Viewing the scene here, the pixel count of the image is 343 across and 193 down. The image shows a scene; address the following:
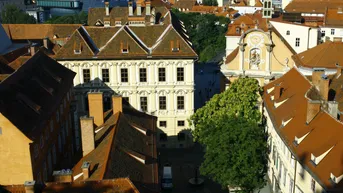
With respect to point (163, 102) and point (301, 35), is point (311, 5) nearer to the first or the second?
point (301, 35)

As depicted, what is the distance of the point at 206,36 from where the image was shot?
125m

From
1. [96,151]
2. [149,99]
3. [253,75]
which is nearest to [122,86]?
[149,99]

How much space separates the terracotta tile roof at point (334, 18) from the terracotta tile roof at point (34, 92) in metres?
62.8

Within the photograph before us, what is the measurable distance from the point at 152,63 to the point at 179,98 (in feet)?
17.8

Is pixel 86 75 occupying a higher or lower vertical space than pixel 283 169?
higher

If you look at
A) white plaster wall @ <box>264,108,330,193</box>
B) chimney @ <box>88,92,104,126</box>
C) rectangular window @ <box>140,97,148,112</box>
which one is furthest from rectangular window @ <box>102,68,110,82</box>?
white plaster wall @ <box>264,108,330,193</box>

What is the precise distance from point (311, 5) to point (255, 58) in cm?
7217

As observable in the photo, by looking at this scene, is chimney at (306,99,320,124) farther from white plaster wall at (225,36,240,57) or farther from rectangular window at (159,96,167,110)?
white plaster wall at (225,36,240,57)

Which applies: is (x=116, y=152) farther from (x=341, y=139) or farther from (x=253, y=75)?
(x=253, y=75)

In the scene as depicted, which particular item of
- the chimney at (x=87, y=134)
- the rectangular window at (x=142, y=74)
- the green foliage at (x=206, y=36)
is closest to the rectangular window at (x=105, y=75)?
the rectangular window at (x=142, y=74)

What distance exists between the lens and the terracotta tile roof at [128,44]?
54406 millimetres

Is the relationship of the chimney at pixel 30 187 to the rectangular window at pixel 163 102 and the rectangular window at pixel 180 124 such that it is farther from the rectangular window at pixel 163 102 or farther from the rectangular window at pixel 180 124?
the rectangular window at pixel 180 124

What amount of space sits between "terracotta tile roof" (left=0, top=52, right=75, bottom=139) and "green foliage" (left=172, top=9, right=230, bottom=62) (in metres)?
69.6

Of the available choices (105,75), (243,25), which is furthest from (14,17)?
(105,75)
